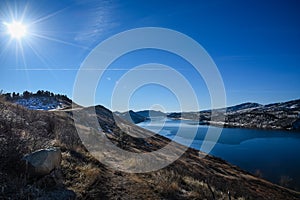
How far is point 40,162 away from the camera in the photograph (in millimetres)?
5648

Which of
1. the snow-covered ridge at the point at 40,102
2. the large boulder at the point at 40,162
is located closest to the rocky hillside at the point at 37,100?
the snow-covered ridge at the point at 40,102

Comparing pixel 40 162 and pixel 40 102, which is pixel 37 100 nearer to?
pixel 40 102

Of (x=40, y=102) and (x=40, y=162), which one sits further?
(x=40, y=102)

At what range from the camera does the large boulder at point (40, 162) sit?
5.54 m

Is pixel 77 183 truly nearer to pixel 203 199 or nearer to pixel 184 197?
pixel 184 197

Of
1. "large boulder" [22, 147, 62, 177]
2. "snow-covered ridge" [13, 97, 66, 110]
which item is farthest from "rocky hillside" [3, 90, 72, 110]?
"large boulder" [22, 147, 62, 177]

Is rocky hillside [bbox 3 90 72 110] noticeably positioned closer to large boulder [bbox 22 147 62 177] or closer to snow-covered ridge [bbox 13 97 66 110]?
snow-covered ridge [bbox 13 97 66 110]

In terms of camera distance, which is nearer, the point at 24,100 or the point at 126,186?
the point at 126,186

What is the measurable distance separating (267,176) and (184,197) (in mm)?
27802

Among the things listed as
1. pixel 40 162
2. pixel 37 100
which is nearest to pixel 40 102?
pixel 37 100

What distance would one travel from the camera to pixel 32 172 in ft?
18.1

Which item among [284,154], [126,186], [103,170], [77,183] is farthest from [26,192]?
[284,154]

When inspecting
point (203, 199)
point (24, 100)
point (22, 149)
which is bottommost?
point (203, 199)

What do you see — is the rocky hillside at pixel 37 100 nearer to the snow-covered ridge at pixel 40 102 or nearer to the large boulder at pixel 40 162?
the snow-covered ridge at pixel 40 102
